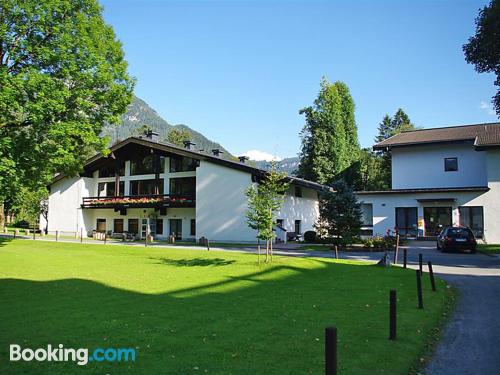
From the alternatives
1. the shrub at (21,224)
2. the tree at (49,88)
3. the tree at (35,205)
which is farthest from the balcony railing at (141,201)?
the shrub at (21,224)

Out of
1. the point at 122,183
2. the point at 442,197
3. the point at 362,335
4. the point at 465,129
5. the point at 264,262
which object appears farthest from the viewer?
the point at 122,183

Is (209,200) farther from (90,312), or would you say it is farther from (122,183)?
(90,312)

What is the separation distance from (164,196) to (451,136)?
27939 mm

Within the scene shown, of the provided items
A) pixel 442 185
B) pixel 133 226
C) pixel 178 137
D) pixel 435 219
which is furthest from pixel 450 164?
pixel 178 137

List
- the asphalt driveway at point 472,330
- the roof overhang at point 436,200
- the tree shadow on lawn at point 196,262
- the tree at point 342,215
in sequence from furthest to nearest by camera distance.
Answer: the roof overhang at point 436,200
the tree at point 342,215
the tree shadow on lawn at point 196,262
the asphalt driveway at point 472,330

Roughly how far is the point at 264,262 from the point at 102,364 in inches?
502

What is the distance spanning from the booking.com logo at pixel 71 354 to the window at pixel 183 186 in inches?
1305

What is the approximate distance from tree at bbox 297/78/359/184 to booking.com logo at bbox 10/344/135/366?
Result: 49.7 metres

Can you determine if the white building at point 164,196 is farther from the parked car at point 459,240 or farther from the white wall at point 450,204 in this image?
the parked car at point 459,240

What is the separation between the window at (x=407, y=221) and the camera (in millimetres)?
34156

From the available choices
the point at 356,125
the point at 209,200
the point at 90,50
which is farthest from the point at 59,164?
the point at 356,125

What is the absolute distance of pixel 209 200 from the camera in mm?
36875

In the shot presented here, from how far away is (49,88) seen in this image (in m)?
20.4

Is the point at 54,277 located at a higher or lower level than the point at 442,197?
lower
